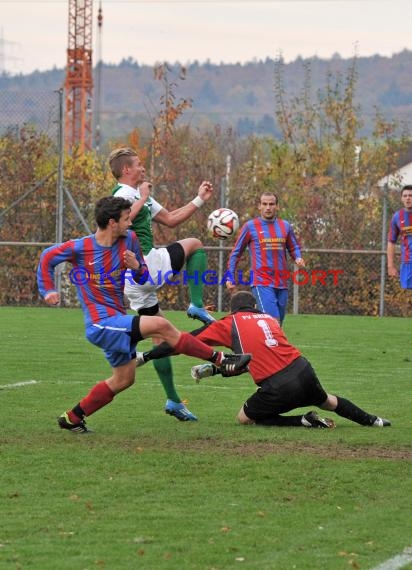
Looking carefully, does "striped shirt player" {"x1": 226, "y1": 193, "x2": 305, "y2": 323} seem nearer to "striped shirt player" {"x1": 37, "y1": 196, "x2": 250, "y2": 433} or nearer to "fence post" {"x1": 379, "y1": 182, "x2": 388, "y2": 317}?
"striped shirt player" {"x1": 37, "y1": 196, "x2": 250, "y2": 433}

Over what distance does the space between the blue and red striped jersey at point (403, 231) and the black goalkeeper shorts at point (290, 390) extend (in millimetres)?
7748

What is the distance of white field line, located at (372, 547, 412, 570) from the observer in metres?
5.46

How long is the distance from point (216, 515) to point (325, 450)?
6.96 feet

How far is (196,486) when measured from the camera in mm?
7129

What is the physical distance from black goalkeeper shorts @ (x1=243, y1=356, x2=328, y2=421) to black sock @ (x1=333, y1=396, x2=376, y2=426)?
174 millimetres

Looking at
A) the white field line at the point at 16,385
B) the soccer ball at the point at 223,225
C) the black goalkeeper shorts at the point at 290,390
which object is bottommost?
the white field line at the point at 16,385

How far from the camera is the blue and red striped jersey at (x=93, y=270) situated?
8828 mm

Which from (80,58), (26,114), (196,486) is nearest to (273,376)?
(196,486)

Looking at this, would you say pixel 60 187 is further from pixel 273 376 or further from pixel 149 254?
pixel 273 376

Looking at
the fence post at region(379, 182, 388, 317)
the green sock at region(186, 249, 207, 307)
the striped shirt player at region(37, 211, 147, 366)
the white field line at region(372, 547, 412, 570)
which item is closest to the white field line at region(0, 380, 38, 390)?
the green sock at region(186, 249, 207, 307)

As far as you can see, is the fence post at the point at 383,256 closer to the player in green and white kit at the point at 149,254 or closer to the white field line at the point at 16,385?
the white field line at the point at 16,385

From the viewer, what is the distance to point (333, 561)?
18.2 ft

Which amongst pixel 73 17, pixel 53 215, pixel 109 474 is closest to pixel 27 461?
pixel 109 474

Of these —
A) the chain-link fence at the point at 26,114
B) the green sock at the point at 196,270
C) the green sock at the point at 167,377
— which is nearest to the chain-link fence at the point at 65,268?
the chain-link fence at the point at 26,114
